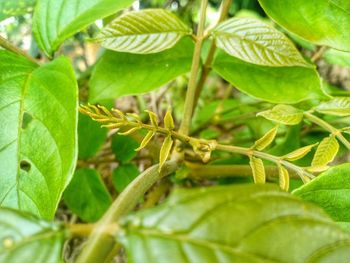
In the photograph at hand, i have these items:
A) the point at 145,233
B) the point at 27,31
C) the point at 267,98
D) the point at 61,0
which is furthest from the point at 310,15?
the point at 27,31

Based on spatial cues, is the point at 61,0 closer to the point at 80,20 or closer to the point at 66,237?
the point at 80,20

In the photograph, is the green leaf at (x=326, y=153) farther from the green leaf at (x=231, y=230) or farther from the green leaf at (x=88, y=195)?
the green leaf at (x=88, y=195)

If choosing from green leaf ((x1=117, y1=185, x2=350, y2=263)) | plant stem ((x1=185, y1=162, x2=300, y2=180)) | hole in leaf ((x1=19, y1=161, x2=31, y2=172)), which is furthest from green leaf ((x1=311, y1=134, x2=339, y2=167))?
hole in leaf ((x1=19, y1=161, x2=31, y2=172))

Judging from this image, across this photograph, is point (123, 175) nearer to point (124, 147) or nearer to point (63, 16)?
point (124, 147)

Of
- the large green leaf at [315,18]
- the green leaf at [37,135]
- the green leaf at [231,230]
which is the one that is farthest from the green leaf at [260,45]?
the green leaf at [231,230]

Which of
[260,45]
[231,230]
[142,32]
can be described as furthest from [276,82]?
[231,230]

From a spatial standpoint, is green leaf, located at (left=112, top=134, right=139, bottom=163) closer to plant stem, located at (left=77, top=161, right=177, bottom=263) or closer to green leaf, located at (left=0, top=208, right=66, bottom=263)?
plant stem, located at (left=77, top=161, right=177, bottom=263)
